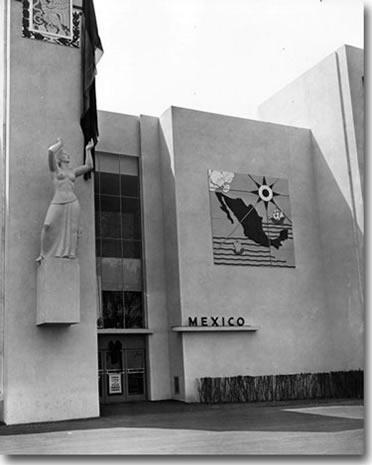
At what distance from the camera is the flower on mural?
17.6m

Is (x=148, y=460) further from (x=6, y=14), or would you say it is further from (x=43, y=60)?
(x=6, y=14)

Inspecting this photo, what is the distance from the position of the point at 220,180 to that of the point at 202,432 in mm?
9611

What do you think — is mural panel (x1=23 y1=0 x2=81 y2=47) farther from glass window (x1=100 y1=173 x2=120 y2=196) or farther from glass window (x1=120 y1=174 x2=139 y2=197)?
glass window (x1=120 y1=174 x2=139 y2=197)

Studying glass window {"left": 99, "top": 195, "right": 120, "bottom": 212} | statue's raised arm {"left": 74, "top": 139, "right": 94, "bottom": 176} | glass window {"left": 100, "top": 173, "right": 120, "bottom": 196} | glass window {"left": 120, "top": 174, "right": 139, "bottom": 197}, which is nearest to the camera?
statue's raised arm {"left": 74, "top": 139, "right": 94, "bottom": 176}

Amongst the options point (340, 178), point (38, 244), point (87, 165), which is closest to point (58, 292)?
point (38, 244)

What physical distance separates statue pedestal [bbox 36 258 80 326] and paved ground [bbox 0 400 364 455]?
1.94m

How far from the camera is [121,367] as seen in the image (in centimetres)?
1656

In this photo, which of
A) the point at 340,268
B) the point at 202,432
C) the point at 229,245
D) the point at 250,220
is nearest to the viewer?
the point at 202,432

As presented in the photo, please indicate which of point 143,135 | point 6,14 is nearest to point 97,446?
point 6,14

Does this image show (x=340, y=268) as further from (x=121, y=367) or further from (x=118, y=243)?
(x=121, y=367)

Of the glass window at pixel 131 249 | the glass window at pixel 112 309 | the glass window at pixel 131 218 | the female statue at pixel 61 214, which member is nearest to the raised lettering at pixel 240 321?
the glass window at pixel 112 309

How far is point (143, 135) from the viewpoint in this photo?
58.7 ft

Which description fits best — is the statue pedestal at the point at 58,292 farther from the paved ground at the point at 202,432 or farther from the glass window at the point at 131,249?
the glass window at the point at 131,249

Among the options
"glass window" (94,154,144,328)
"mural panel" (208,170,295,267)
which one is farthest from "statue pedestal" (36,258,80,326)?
"mural panel" (208,170,295,267)
